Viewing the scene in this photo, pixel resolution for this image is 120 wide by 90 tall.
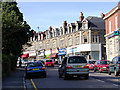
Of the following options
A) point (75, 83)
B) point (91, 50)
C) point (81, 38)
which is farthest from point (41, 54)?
point (75, 83)

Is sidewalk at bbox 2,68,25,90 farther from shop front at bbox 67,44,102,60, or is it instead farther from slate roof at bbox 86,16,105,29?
slate roof at bbox 86,16,105,29

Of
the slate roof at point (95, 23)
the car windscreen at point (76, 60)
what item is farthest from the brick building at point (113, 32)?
the car windscreen at point (76, 60)

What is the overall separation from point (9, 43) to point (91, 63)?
13.8 meters

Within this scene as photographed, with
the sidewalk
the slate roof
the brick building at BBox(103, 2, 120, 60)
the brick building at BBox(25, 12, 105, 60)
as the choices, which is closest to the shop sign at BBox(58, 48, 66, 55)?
the brick building at BBox(25, 12, 105, 60)

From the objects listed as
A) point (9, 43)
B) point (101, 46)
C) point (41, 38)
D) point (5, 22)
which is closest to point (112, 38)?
point (101, 46)

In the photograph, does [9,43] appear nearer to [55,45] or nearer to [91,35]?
[91,35]

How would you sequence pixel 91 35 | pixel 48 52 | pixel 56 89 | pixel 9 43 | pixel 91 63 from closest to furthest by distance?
pixel 56 89, pixel 9 43, pixel 91 63, pixel 91 35, pixel 48 52

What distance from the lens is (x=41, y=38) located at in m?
90.2

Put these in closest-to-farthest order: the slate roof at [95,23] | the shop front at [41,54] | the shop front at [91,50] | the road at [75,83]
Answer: the road at [75,83] < the shop front at [91,50] < the slate roof at [95,23] < the shop front at [41,54]

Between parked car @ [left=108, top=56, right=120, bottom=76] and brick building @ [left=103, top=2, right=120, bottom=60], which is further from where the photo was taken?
→ brick building @ [left=103, top=2, right=120, bottom=60]

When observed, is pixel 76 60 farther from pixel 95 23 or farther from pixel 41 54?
pixel 41 54

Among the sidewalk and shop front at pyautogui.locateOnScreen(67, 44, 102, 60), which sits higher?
shop front at pyautogui.locateOnScreen(67, 44, 102, 60)

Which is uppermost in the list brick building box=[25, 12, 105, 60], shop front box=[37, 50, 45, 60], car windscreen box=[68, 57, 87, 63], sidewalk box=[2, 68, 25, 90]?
brick building box=[25, 12, 105, 60]

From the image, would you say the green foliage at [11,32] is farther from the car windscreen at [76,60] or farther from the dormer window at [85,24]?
the dormer window at [85,24]
